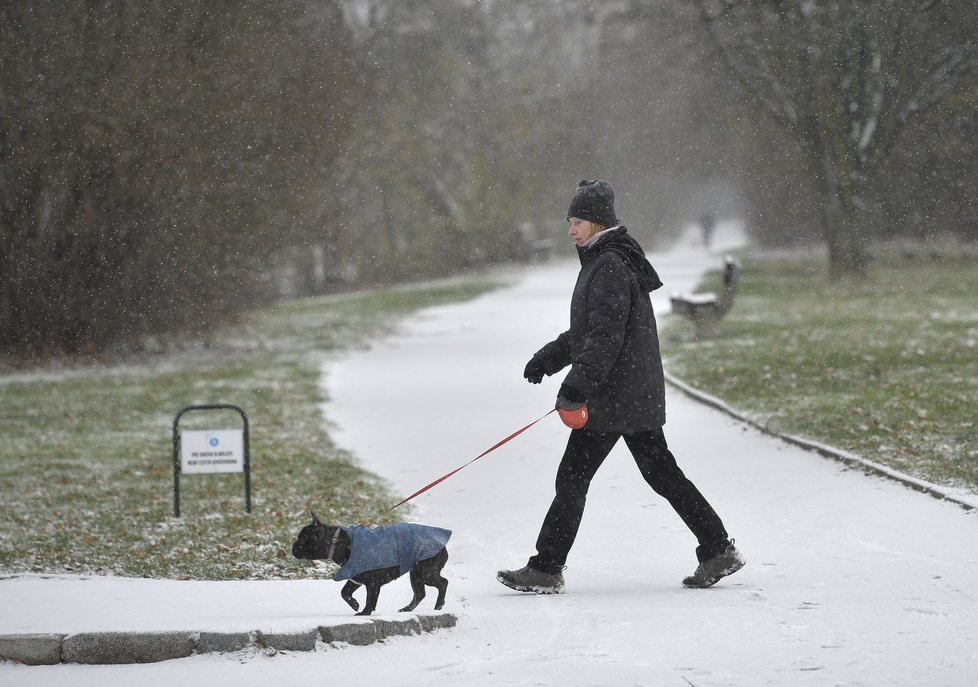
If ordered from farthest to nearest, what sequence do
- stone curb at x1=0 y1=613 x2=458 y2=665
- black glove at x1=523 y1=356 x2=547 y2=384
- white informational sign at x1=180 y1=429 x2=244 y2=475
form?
1. white informational sign at x1=180 y1=429 x2=244 y2=475
2. black glove at x1=523 y1=356 x2=547 y2=384
3. stone curb at x1=0 y1=613 x2=458 y2=665

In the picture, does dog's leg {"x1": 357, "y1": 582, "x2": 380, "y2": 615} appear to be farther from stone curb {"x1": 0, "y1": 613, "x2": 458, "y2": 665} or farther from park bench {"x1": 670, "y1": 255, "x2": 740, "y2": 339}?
park bench {"x1": 670, "y1": 255, "x2": 740, "y2": 339}

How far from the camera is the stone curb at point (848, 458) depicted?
8387 mm

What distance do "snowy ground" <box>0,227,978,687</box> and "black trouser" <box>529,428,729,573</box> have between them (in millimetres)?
247

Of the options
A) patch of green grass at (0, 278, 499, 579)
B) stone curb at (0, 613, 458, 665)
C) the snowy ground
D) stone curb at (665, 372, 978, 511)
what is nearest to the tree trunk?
patch of green grass at (0, 278, 499, 579)

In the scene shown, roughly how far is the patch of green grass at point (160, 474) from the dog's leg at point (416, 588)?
2100mm

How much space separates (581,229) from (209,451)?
4.01 metres

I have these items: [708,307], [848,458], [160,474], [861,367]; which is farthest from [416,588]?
[708,307]

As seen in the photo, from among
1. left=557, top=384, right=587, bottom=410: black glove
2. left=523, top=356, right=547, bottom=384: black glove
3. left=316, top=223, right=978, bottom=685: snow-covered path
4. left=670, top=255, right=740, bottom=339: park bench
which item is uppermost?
left=523, top=356, right=547, bottom=384: black glove

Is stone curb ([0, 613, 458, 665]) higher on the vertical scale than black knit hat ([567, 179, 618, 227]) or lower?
lower

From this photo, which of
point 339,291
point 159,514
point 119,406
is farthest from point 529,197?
point 159,514

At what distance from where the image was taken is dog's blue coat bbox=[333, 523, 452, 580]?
18.8 ft

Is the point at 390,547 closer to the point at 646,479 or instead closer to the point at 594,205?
the point at 646,479

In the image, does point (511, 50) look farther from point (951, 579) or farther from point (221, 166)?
point (951, 579)

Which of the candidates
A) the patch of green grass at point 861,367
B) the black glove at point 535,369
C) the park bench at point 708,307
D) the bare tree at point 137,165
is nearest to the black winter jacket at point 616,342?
the black glove at point 535,369
